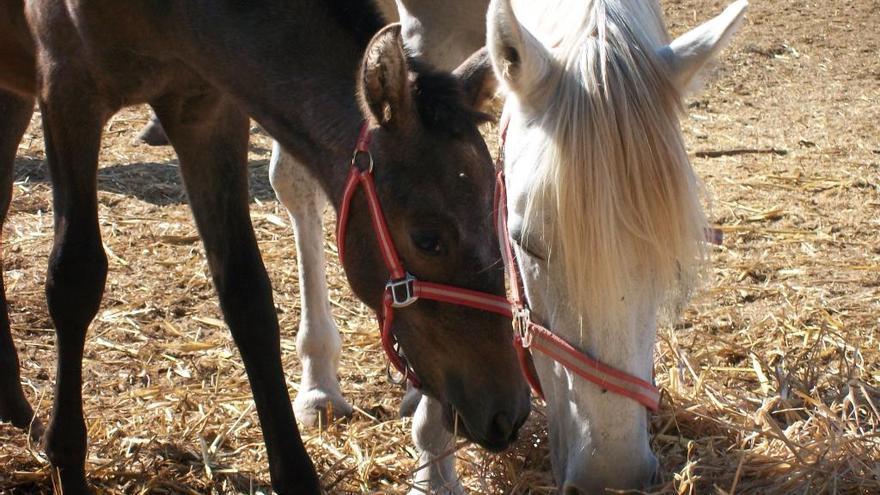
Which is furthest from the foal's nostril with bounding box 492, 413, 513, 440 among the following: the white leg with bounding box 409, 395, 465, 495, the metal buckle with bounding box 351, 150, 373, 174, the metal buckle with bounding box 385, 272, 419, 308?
the metal buckle with bounding box 351, 150, 373, 174

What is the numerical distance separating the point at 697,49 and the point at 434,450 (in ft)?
4.77

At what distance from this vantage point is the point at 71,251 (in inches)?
124

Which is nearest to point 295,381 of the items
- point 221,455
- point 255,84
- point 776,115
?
point 221,455

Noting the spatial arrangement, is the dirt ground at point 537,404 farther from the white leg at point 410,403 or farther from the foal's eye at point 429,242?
the foal's eye at point 429,242

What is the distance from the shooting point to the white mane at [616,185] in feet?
7.64

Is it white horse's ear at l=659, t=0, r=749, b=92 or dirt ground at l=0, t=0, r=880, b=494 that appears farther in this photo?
dirt ground at l=0, t=0, r=880, b=494

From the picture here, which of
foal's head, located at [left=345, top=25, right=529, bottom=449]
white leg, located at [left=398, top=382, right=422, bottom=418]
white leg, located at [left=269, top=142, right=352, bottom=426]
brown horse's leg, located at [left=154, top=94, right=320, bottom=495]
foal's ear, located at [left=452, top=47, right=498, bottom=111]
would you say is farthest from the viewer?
white leg, located at [left=269, top=142, right=352, bottom=426]

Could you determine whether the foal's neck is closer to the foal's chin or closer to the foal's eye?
the foal's eye

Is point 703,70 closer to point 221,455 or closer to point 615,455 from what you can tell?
point 615,455

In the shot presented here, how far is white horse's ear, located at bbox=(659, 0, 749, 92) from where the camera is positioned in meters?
2.44

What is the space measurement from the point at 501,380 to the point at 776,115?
5.53 metres

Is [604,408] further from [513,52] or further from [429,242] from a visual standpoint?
[513,52]

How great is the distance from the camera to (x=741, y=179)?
6.21 metres

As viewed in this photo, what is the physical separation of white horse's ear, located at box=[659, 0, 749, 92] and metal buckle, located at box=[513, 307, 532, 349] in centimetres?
63
